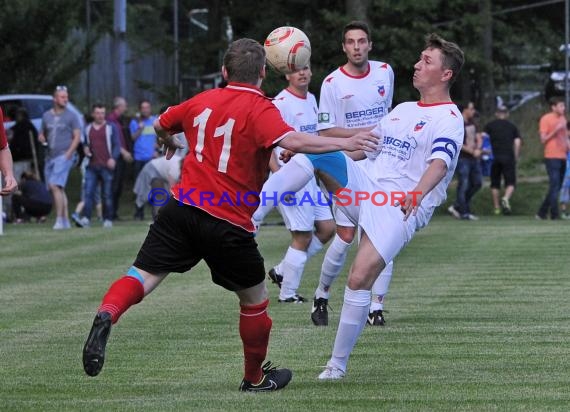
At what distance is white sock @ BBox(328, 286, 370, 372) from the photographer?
780 centimetres

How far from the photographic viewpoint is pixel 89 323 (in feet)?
34.6

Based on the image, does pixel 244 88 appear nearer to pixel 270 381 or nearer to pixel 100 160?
pixel 270 381

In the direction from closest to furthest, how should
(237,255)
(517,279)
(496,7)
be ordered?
(237,255)
(517,279)
(496,7)

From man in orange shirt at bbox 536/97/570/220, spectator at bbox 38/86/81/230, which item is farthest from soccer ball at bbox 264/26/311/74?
man in orange shirt at bbox 536/97/570/220

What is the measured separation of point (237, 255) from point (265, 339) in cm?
51

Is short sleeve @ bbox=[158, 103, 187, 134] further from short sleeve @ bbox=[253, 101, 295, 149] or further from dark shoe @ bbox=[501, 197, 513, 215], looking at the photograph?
dark shoe @ bbox=[501, 197, 513, 215]

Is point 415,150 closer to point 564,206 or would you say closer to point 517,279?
point 517,279

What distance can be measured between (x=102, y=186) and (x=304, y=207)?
11489 mm

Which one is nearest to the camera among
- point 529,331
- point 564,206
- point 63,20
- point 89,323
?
point 529,331

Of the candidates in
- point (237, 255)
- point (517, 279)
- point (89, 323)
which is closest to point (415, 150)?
point (237, 255)

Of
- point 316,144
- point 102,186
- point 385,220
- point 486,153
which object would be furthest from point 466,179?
point 316,144

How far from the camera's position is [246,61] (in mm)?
7258

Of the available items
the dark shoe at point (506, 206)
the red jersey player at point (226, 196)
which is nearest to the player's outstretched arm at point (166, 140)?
the red jersey player at point (226, 196)

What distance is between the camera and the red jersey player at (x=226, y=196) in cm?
712
